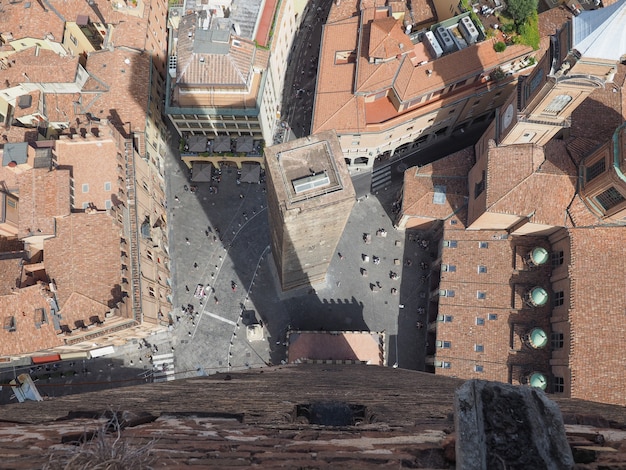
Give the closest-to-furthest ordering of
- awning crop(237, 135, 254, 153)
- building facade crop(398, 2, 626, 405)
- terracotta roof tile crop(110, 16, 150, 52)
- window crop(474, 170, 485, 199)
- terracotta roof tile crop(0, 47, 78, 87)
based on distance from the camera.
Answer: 1. building facade crop(398, 2, 626, 405)
2. window crop(474, 170, 485, 199)
3. terracotta roof tile crop(0, 47, 78, 87)
4. awning crop(237, 135, 254, 153)
5. terracotta roof tile crop(110, 16, 150, 52)

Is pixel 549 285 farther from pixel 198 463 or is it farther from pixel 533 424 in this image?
pixel 198 463

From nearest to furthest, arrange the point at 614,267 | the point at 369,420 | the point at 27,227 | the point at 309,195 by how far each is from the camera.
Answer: the point at 369,420
the point at 309,195
the point at 614,267
the point at 27,227

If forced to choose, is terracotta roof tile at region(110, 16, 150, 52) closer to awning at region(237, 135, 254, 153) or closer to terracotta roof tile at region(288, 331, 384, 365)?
awning at region(237, 135, 254, 153)

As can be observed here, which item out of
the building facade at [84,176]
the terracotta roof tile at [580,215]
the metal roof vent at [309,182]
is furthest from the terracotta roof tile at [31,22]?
the terracotta roof tile at [580,215]

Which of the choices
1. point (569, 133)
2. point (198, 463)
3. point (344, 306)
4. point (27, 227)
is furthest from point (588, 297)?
point (27, 227)

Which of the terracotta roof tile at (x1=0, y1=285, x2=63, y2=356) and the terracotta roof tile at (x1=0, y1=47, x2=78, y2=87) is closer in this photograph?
the terracotta roof tile at (x1=0, y1=285, x2=63, y2=356)

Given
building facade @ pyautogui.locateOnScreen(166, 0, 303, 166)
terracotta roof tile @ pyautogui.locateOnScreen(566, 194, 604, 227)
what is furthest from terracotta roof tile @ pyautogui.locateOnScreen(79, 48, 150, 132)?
terracotta roof tile @ pyautogui.locateOnScreen(566, 194, 604, 227)
